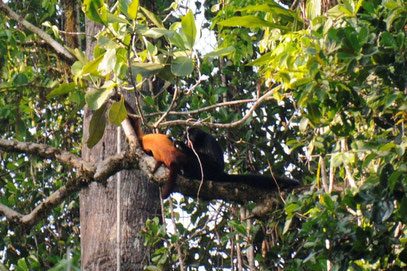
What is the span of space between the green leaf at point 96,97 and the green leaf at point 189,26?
0.48m

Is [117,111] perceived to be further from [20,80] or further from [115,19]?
[20,80]

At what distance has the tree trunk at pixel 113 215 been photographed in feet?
15.1

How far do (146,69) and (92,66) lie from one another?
0.89ft

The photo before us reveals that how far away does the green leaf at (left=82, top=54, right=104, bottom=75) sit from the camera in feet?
11.1

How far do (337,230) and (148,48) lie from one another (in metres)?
1.40

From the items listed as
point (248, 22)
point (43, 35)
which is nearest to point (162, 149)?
point (43, 35)

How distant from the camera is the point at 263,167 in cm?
565

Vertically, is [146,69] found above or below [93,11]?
below

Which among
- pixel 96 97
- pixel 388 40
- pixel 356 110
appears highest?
pixel 96 97

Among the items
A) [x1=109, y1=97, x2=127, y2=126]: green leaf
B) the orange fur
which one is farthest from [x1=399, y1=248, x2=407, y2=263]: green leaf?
the orange fur

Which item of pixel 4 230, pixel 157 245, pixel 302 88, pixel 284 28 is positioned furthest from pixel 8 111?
pixel 302 88

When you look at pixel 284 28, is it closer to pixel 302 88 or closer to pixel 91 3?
pixel 302 88

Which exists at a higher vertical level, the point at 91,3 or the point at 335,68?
the point at 91,3

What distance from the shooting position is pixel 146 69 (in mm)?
3453
